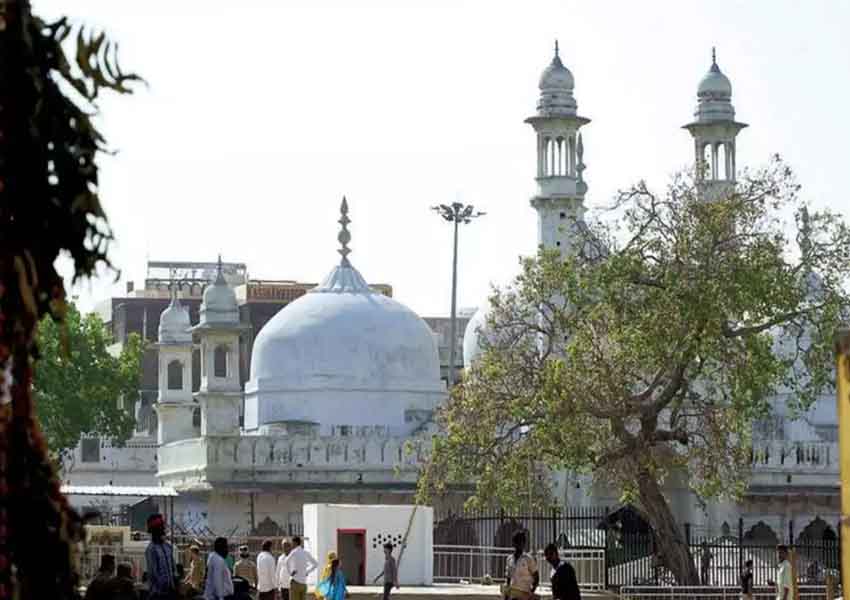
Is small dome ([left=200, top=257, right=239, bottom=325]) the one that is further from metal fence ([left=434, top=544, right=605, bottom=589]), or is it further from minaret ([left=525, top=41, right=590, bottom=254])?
metal fence ([left=434, top=544, right=605, bottom=589])

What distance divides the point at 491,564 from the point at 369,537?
4.00 metres

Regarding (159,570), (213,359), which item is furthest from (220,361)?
(159,570)

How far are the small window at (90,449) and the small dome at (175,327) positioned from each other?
292 inches

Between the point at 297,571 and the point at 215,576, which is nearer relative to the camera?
the point at 215,576

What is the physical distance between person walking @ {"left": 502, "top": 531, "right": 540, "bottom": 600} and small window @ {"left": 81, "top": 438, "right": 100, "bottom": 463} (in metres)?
57.8

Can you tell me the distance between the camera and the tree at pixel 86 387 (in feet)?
211

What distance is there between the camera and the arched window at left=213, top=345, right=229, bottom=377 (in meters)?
65.6

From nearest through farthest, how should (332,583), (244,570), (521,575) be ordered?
(521,575) < (332,583) < (244,570)

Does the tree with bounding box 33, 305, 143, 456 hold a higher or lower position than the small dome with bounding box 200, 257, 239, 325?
lower

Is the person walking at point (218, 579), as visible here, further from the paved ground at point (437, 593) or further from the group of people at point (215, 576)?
the paved ground at point (437, 593)

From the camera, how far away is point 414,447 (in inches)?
1833

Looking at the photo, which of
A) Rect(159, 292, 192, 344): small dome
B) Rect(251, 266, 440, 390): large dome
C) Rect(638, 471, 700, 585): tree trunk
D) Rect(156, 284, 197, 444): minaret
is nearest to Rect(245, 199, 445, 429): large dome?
Rect(251, 266, 440, 390): large dome

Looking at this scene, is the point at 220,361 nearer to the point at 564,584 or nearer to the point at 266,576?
the point at 266,576

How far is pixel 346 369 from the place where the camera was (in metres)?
64.5
